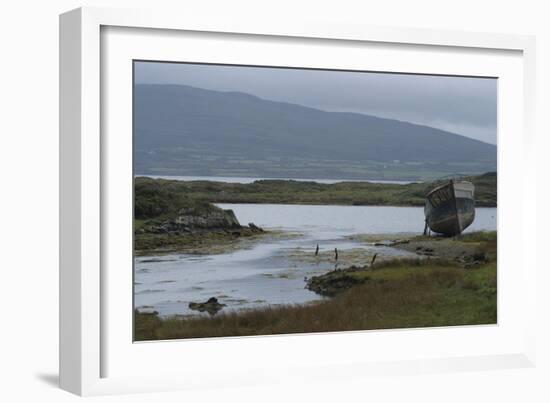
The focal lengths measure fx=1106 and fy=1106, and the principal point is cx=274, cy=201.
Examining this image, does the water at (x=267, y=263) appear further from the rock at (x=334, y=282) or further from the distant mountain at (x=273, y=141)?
the distant mountain at (x=273, y=141)

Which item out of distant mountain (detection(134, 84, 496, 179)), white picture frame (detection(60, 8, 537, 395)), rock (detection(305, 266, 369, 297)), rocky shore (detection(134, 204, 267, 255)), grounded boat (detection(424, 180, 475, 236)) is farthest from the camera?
grounded boat (detection(424, 180, 475, 236))

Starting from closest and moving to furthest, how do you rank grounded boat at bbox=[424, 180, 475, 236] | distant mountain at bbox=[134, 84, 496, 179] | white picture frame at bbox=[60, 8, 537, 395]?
white picture frame at bbox=[60, 8, 537, 395], distant mountain at bbox=[134, 84, 496, 179], grounded boat at bbox=[424, 180, 475, 236]

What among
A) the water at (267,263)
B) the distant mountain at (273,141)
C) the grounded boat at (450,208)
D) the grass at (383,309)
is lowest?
the grass at (383,309)

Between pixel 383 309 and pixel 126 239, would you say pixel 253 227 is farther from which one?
pixel 383 309

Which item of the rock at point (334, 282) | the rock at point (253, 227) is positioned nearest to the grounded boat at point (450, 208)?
the rock at point (334, 282)

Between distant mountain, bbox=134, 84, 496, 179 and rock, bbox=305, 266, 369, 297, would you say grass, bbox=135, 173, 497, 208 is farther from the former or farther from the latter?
rock, bbox=305, 266, 369, 297

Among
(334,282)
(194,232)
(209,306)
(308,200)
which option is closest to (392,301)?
(334,282)

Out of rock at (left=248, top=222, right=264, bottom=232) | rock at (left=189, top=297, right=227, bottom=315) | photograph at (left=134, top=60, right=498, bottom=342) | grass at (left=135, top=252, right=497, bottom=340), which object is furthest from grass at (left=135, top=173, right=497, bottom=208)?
rock at (left=189, top=297, right=227, bottom=315)

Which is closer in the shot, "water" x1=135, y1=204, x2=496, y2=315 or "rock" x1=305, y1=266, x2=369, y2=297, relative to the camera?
"water" x1=135, y1=204, x2=496, y2=315
